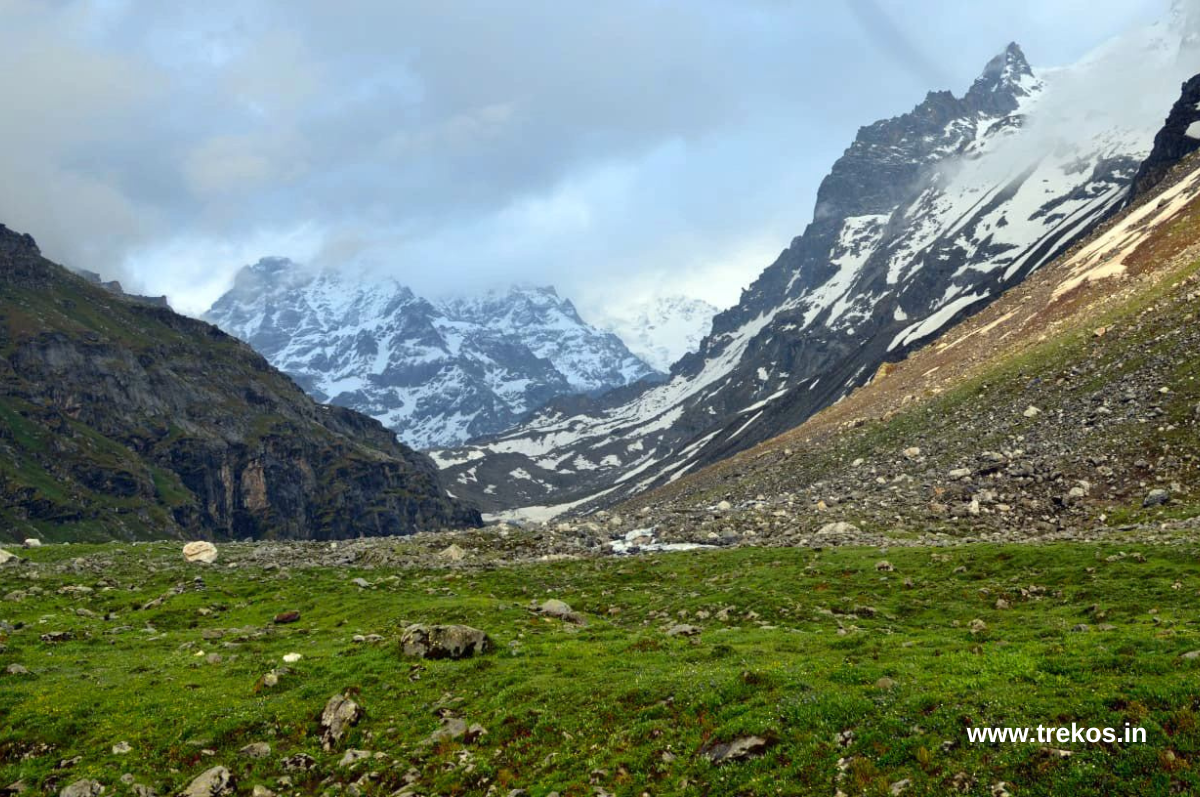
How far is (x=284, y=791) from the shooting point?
63.9ft

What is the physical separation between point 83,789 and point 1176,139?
219 metres

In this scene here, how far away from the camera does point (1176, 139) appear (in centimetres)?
17525

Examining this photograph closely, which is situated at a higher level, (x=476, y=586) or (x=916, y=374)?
(x=916, y=374)

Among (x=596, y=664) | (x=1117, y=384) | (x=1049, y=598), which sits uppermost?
(x=1117, y=384)

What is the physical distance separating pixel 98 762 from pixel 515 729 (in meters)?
10.9

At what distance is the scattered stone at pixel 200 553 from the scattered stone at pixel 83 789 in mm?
33493

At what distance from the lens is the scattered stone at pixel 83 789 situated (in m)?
19.1

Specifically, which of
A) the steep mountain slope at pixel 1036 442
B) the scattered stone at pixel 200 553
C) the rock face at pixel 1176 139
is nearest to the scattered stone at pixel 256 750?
the steep mountain slope at pixel 1036 442

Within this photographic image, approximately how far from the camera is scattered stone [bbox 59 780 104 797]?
19.1 metres

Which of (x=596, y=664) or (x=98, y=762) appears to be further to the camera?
(x=596, y=664)

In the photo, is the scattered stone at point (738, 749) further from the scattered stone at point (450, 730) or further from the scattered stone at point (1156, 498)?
the scattered stone at point (1156, 498)

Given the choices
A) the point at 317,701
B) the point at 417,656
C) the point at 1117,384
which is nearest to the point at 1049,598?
the point at 417,656

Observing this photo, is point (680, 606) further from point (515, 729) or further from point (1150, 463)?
point (1150, 463)

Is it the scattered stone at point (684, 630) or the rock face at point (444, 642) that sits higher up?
the rock face at point (444, 642)
